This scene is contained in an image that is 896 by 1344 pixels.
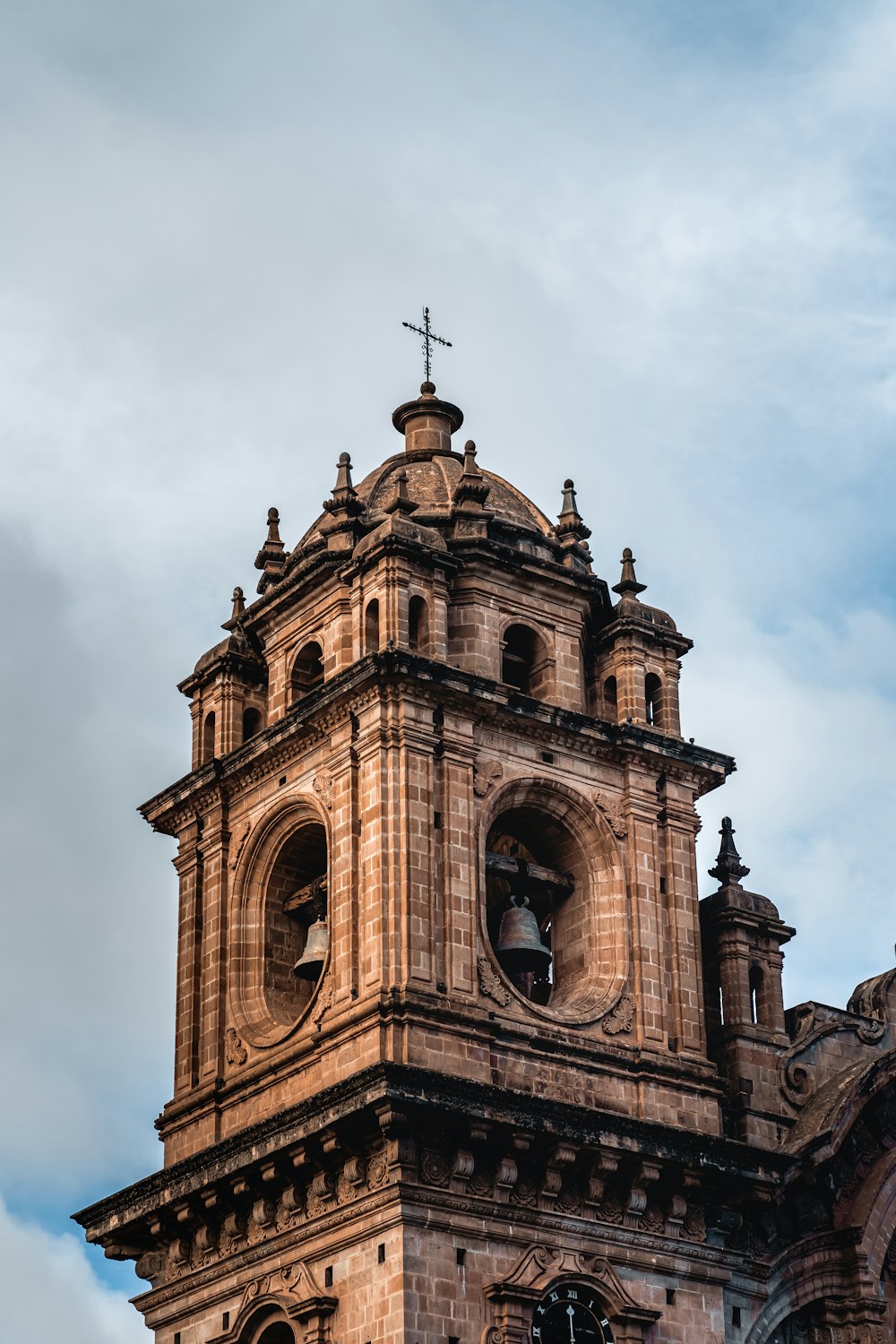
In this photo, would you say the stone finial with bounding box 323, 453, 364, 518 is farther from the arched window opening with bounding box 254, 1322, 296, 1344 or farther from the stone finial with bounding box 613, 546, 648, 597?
the arched window opening with bounding box 254, 1322, 296, 1344

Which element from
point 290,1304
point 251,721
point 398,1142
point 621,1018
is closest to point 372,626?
point 251,721

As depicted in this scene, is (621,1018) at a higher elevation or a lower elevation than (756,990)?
lower

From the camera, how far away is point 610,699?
143 feet

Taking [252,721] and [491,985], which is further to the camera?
[252,721]

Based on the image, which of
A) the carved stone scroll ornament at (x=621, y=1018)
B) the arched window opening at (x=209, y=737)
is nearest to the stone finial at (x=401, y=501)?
the arched window opening at (x=209, y=737)

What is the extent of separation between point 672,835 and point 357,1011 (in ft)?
22.6

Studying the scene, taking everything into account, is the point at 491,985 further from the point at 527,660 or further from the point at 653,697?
the point at 653,697

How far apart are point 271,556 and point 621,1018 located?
10.7m

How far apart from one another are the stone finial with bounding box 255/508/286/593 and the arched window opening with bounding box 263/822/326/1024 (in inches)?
205

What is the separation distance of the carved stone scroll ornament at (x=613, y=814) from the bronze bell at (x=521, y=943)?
6.17 ft

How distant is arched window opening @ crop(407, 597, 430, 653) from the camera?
40.8 metres

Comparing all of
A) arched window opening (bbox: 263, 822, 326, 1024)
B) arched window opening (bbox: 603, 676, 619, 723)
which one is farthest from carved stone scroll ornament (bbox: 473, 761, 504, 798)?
arched window opening (bbox: 603, 676, 619, 723)

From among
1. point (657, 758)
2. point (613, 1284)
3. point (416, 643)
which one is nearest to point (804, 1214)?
point (613, 1284)

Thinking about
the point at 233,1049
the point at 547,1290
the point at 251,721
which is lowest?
the point at 547,1290
